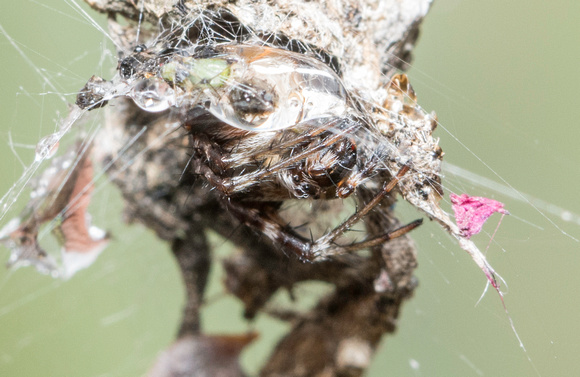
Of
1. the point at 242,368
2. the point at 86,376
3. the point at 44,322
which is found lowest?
the point at 86,376

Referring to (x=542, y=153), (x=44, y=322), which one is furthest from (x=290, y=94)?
(x=44, y=322)

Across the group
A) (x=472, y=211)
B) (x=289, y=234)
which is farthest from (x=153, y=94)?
(x=472, y=211)

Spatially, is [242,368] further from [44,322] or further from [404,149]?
[44,322]

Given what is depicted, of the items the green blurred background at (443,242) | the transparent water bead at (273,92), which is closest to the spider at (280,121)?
the transparent water bead at (273,92)

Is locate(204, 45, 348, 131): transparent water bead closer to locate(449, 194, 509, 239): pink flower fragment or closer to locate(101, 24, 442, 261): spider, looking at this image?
locate(101, 24, 442, 261): spider

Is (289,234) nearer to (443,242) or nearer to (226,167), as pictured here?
(226,167)

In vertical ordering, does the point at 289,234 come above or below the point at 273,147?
below

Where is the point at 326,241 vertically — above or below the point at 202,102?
below
